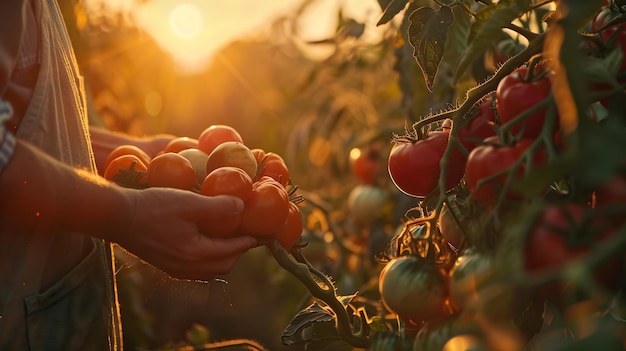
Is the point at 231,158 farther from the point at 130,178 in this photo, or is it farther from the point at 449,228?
the point at 449,228

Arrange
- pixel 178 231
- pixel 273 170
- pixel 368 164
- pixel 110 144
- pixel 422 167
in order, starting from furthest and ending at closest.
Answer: pixel 368 164, pixel 110 144, pixel 273 170, pixel 178 231, pixel 422 167

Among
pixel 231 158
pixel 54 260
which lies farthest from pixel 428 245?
pixel 54 260

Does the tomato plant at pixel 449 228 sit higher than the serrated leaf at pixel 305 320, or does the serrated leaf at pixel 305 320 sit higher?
the tomato plant at pixel 449 228

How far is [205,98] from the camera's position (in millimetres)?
10227

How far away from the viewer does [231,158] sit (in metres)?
1.16

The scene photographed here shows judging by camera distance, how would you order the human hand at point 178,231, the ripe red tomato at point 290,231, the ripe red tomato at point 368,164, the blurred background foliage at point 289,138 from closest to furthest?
the human hand at point 178,231
the ripe red tomato at point 290,231
the blurred background foliage at point 289,138
the ripe red tomato at point 368,164

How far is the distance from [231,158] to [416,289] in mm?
419

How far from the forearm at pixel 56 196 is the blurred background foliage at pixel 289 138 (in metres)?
0.28

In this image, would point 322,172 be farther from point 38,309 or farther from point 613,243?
point 613,243

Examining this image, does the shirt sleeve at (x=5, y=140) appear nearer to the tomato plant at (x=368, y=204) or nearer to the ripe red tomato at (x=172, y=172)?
the ripe red tomato at (x=172, y=172)

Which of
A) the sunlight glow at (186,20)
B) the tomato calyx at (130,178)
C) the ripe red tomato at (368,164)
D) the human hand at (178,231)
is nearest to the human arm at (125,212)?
the human hand at (178,231)

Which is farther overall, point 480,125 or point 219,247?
point 219,247

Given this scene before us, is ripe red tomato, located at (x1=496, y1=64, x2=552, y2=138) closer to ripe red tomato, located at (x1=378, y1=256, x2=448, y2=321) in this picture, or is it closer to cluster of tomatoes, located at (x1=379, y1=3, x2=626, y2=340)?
cluster of tomatoes, located at (x1=379, y1=3, x2=626, y2=340)

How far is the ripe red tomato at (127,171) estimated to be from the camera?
1145mm
